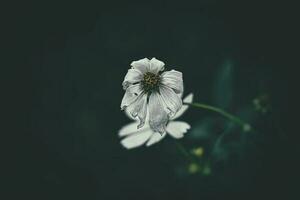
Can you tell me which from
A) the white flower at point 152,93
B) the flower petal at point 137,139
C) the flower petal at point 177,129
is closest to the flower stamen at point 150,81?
the white flower at point 152,93

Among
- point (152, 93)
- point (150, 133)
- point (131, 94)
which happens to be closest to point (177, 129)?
point (150, 133)

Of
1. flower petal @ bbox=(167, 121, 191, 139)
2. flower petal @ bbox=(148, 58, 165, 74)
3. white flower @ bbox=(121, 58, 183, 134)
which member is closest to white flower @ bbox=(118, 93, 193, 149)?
flower petal @ bbox=(167, 121, 191, 139)

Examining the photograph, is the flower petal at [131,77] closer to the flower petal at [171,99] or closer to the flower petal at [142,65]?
the flower petal at [142,65]

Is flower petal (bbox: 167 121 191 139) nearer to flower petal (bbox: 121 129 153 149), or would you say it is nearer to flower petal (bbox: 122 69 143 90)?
flower petal (bbox: 121 129 153 149)

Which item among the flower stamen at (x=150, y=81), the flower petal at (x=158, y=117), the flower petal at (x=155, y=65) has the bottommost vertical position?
the flower petal at (x=158, y=117)

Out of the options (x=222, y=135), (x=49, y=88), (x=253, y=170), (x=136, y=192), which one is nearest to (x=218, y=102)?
(x=222, y=135)

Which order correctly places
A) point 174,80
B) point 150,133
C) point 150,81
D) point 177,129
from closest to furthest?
point 174,80 → point 150,81 → point 177,129 → point 150,133

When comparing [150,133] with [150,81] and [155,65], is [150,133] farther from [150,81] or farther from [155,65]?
[155,65]
